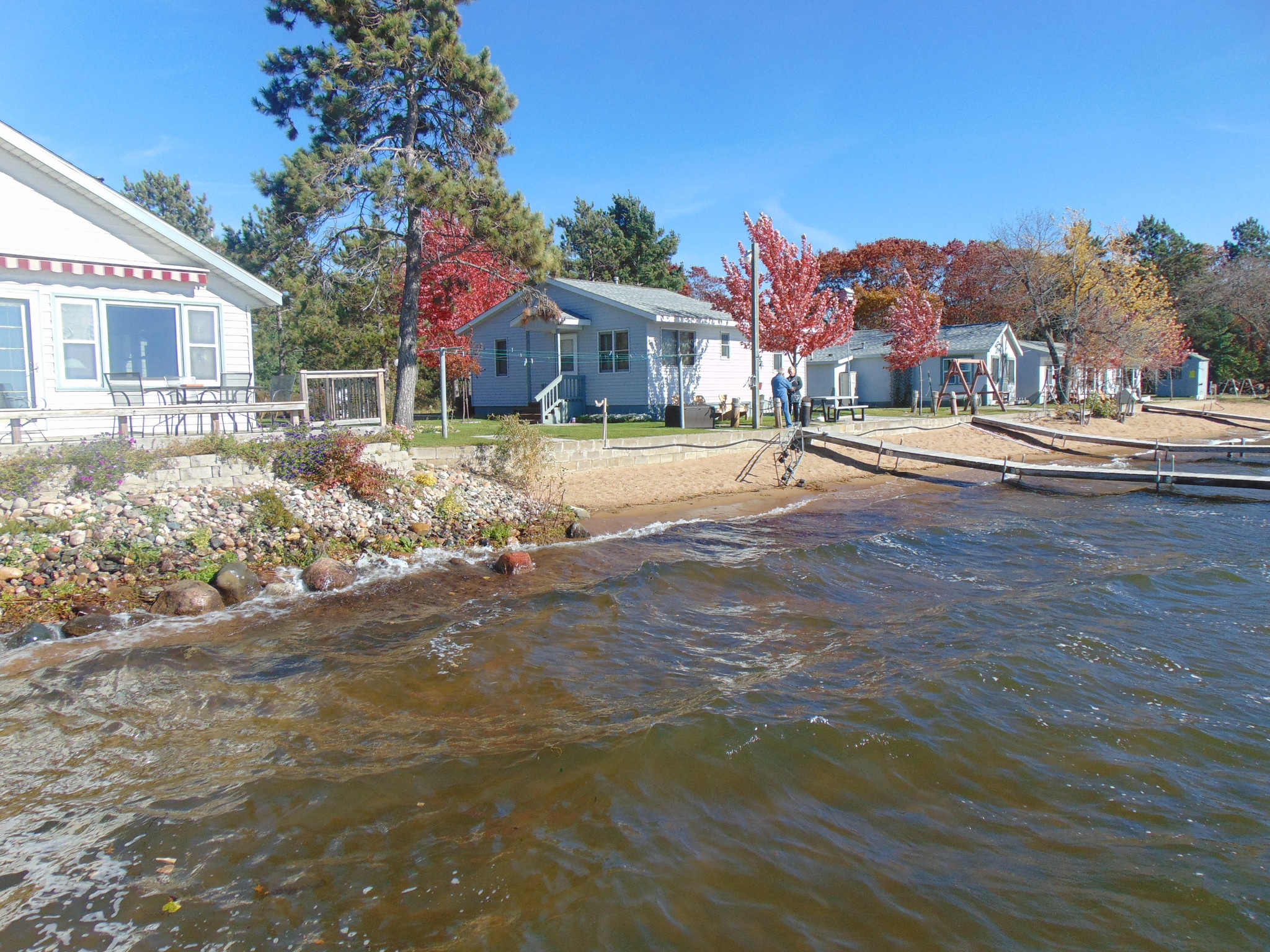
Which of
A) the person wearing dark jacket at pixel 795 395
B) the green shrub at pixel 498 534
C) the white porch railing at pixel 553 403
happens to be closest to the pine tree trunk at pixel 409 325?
the green shrub at pixel 498 534

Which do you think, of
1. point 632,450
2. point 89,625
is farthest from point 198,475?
point 632,450

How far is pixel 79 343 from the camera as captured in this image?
1350 centimetres

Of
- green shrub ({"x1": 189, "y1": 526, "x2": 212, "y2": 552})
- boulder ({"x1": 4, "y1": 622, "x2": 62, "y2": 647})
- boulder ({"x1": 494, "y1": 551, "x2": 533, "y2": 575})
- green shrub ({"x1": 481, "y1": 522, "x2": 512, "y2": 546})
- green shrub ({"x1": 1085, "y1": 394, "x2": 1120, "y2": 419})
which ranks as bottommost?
boulder ({"x1": 4, "y1": 622, "x2": 62, "y2": 647})

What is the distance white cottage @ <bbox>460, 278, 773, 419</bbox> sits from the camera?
965 inches

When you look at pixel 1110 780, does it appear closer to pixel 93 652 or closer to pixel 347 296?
pixel 93 652

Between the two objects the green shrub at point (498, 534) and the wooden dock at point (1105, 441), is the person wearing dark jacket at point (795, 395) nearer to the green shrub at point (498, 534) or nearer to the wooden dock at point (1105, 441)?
the wooden dock at point (1105, 441)

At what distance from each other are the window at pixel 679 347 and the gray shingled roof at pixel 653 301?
26.5 inches

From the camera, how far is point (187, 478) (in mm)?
11328

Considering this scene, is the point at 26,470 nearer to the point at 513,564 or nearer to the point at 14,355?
the point at 14,355

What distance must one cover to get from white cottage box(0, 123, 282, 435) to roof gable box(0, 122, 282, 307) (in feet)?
0.05

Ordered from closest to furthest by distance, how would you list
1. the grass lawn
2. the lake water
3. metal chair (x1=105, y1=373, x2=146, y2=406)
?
1. the lake water
2. metal chair (x1=105, y1=373, x2=146, y2=406)
3. the grass lawn

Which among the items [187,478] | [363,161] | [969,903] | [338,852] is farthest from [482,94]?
[969,903]

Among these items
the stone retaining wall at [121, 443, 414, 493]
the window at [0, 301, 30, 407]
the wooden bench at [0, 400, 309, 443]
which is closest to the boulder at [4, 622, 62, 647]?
the stone retaining wall at [121, 443, 414, 493]

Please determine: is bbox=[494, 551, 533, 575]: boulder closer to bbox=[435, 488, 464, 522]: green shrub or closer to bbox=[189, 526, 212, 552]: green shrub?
bbox=[435, 488, 464, 522]: green shrub
